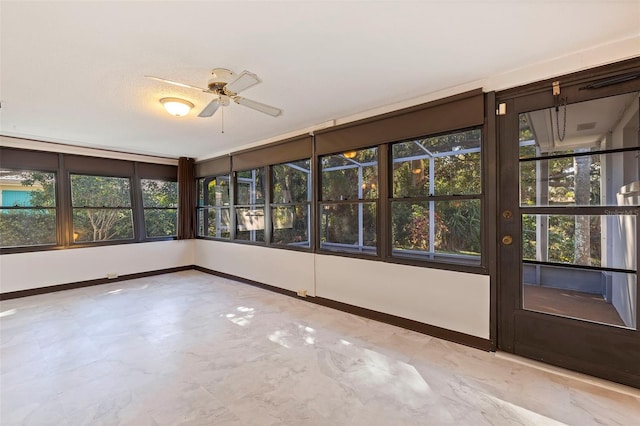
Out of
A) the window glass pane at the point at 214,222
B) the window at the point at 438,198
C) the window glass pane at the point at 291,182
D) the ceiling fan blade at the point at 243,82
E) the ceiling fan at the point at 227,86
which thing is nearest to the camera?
the ceiling fan blade at the point at 243,82

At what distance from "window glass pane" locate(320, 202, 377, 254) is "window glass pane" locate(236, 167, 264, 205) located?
1497 mm

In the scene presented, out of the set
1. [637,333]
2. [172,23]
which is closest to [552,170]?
[637,333]

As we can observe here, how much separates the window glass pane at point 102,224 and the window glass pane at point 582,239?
6.42m

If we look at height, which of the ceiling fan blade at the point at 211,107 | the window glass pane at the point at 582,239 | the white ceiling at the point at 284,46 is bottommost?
the window glass pane at the point at 582,239

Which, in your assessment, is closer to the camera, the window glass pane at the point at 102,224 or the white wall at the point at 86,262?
the white wall at the point at 86,262

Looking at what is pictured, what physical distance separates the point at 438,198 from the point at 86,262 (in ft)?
19.1

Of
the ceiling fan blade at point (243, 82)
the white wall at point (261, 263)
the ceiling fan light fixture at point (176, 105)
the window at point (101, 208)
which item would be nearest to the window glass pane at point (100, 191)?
the window at point (101, 208)

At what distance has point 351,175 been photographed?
3902 millimetres

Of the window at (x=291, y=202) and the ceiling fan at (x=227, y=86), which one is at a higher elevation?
the ceiling fan at (x=227, y=86)

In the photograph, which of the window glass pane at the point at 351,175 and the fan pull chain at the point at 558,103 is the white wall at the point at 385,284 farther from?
the fan pull chain at the point at 558,103

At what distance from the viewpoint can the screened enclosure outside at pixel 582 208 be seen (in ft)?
7.13

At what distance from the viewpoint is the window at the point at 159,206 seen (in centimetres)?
594

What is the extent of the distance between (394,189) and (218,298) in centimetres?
299

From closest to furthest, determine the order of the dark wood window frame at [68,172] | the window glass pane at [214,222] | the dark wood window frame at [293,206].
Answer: the dark wood window frame at [293,206]
the dark wood window frame at [68,172]
the window glass pane at [214,222]
